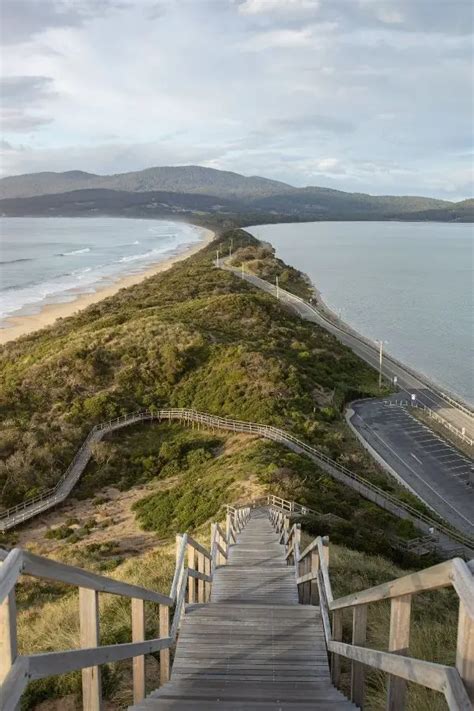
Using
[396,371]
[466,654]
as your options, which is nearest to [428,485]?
[396,371]

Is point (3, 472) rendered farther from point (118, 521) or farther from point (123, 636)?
point (123, 636)

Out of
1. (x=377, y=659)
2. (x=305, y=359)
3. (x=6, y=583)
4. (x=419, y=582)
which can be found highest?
(x=6, y=583)

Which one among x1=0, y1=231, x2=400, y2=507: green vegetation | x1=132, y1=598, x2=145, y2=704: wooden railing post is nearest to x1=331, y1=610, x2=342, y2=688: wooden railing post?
x1=132, y1=598, x2=145, y2=704: wooden railing post

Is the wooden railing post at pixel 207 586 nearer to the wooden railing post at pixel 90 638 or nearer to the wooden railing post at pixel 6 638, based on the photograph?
the wooden railing post at pixel 90 638

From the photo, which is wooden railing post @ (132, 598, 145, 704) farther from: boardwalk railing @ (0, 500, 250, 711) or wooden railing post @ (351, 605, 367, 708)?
wooden railing post @ (351, 605, 367, 708)

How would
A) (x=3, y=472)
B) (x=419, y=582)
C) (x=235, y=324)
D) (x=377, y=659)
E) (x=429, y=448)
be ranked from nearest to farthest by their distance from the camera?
(x=419, y=582), (x=377, y=659), (x=3, y=472), (x=429, y=448), (x=235, y=324)

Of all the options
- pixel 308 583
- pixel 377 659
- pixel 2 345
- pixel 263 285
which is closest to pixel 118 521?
pixel 308 583
